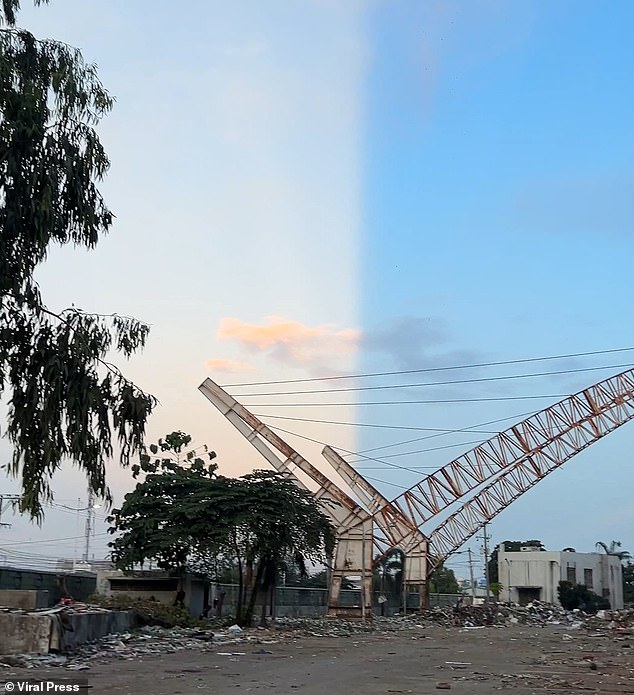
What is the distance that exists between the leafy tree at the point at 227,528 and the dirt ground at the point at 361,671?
469cm

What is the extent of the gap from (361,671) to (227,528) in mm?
11326

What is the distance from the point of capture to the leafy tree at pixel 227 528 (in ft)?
82.1

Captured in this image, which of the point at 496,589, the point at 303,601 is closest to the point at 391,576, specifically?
the point at 303,601

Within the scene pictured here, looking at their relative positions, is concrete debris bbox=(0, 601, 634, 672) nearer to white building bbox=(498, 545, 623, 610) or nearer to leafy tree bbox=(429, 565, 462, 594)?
white building bbox=(498, 545, 623, 610)

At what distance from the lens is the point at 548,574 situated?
60.6m

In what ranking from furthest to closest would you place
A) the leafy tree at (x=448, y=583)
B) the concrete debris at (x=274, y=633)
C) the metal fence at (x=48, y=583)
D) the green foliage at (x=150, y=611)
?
the leafy tree at (x=448, y=583) < the metal fence at (x=48, y=583) < the green foliage at (x=150, y=611) < the concrete debris at (x=274, y=633)

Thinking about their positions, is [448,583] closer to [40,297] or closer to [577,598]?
[577,598]

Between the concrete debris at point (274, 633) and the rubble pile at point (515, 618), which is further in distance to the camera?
the rubble pile at point (515, 618)

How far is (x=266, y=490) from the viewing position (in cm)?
2581

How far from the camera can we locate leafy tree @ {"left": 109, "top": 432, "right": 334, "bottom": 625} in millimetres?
25016

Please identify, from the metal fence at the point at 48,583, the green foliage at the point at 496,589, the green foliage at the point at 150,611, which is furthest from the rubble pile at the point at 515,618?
the green foliage at the point at 496,589

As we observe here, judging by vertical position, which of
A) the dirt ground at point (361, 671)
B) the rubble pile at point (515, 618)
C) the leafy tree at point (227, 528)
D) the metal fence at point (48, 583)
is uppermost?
the leafy tree at point (227, 528)

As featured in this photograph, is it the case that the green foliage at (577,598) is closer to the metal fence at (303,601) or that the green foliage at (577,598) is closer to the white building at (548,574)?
the white building at (548,574)

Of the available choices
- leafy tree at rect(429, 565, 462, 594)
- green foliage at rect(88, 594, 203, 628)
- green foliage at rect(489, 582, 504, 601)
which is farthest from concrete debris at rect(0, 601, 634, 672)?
leafy tree at rect(429, 565, 462, 594)
